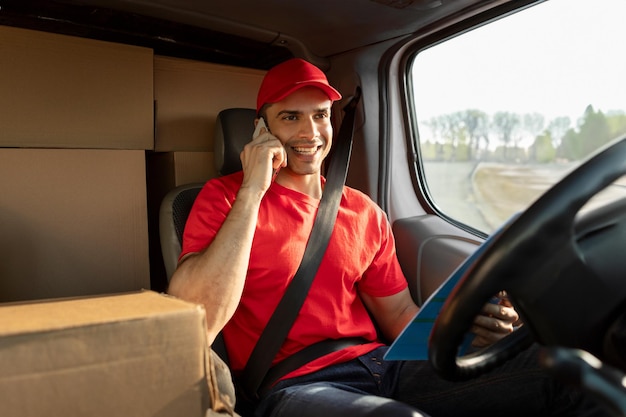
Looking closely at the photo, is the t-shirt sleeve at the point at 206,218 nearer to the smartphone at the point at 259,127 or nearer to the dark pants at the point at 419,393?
the smartphone at the point at 259,127

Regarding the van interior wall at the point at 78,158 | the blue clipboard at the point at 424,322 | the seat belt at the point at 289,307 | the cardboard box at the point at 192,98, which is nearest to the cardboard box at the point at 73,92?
the van interior wall at the point at 78,158

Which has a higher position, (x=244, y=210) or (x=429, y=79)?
(x=429, y=79)

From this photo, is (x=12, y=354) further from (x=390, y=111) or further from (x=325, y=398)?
(x=390, y=111)

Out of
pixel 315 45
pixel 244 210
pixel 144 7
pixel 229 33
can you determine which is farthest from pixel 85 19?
pixel 244 210

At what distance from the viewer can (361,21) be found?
2.14 m

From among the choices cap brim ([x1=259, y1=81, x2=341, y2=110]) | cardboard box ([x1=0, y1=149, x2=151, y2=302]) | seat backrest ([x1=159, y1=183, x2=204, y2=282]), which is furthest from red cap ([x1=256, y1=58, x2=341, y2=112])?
cardboard box ([x1=0, y1=149, x2=151, y2=302])

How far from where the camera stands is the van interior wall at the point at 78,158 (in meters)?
1.94

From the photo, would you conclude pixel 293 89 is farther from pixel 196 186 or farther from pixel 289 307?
pixel 289 307

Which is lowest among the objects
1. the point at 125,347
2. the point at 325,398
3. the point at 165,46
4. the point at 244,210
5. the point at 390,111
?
the point at 325,398

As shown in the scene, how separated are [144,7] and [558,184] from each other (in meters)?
1.60

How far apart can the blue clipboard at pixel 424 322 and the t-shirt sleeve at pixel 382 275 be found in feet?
2.44

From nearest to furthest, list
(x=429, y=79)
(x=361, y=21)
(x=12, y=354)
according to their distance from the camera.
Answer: (x=12, y=354) → (x=361, y=21) → (x=429, y=79)

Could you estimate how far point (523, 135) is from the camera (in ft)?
6.00

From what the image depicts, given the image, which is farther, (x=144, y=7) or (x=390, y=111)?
(x=390, y=111)
